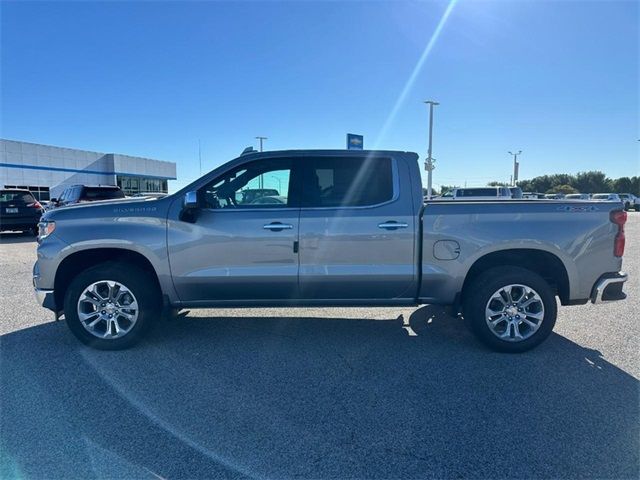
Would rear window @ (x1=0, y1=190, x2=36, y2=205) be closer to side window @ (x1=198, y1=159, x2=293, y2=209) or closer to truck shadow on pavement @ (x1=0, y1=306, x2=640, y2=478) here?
truck shadow on pavement @ (x1=0, y1=306, x2=640, y2=478)

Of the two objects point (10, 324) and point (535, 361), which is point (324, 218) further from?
point (10, 324)

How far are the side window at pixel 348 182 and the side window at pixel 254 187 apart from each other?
0.25 meters

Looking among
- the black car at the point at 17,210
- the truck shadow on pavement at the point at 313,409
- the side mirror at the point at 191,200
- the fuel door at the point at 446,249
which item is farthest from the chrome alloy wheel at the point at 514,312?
the black car at the point at 17,210

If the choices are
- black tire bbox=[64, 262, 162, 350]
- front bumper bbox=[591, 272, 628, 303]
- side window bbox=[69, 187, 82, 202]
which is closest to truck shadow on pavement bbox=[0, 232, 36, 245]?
side window bbox=[69, 187, 82, 202]

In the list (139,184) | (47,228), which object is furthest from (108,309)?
(139,184)

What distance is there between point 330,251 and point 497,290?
5.53 ft

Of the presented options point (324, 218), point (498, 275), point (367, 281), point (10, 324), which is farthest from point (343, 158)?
point (10, 324)

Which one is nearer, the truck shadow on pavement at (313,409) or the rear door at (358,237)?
the truck shadow on pavement at (313,409)

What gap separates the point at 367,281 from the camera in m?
4.38

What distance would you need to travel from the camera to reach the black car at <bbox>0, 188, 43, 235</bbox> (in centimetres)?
1473

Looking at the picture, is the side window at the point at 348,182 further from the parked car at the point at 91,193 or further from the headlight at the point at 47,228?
the parked car at the point at 91,193

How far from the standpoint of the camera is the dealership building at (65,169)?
37.6 metres

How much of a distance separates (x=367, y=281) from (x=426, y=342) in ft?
3.29

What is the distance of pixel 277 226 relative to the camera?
4293 mm
